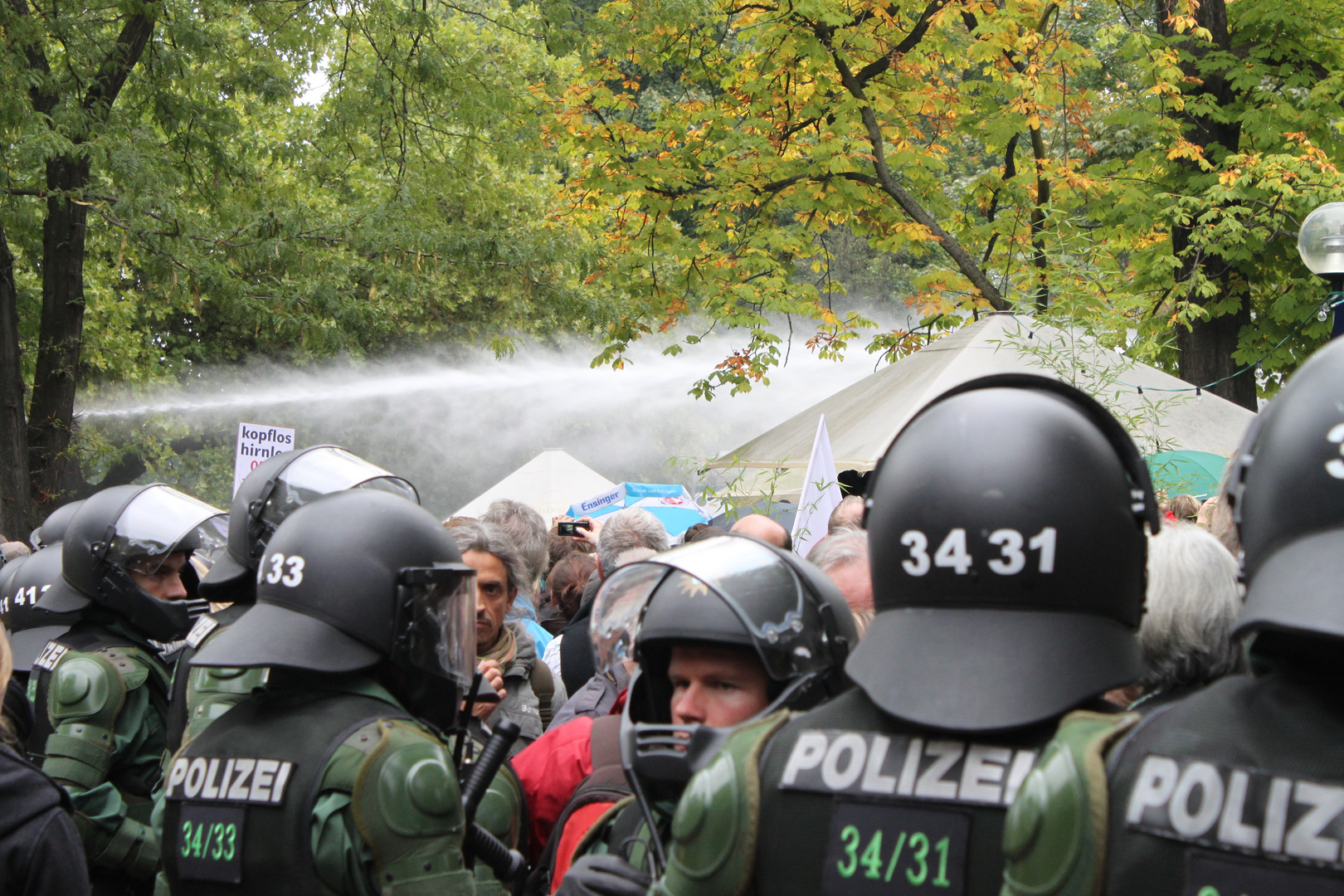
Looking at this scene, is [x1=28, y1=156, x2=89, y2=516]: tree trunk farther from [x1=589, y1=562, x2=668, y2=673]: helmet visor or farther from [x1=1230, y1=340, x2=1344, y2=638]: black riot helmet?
[x1=1230, y1=340, x2=1344, y2=638]: black riot helmet

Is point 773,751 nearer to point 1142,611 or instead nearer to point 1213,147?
point 1142,611

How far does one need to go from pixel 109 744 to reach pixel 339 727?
1.57 metres

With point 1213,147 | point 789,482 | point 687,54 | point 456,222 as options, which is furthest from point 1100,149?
point 789,482

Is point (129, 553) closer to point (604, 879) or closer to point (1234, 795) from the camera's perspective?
point (604, 879)

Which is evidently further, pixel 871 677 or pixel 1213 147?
pixel 1213 147

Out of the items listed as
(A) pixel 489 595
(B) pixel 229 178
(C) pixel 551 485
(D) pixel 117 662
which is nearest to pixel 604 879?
(A) pixel 489 595

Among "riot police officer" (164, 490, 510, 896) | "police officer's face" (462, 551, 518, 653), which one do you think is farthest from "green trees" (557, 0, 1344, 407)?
"riot police officer" (164, 490, 510, 896)

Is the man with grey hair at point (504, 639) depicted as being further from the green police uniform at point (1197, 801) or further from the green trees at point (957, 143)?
the green trees at point (957, 143)

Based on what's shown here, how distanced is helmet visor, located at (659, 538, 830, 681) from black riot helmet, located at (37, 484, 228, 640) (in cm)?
239

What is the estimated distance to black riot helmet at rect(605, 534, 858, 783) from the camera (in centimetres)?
190

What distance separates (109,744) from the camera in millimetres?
3303

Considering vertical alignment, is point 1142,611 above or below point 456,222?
below

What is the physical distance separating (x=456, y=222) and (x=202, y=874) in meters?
10.5

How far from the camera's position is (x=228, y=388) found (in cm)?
2020
